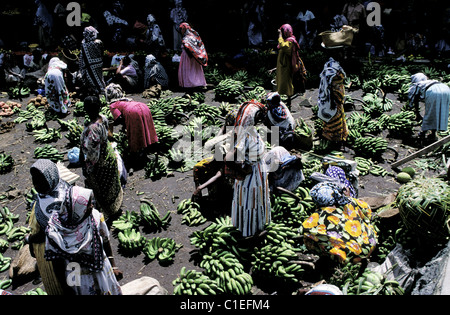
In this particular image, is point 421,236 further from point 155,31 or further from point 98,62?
point 155,31

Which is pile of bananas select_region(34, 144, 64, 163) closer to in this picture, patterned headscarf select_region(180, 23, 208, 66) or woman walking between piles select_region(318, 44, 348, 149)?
patterned headscarf select_region(180, 23, 208, 66)

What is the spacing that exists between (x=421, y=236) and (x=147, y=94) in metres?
9.39

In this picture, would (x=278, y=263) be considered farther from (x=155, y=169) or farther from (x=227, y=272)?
(x=155, y=169)

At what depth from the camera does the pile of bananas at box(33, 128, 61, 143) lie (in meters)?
9.79

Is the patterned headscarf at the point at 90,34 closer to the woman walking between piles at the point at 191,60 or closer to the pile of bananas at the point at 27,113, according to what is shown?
the woman walking between piles at the point at 191,60

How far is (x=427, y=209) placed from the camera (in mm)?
4832

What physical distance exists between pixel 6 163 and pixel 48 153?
0.95 metres

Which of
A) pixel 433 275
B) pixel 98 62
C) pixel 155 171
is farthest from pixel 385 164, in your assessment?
pixel 98 62

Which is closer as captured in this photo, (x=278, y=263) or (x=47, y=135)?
(x=278, y=263)

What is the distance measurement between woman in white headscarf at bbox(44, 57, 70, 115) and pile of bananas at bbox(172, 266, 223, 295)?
785cm

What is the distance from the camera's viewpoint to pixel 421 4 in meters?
15.3

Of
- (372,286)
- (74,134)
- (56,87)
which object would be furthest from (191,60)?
(372,286)

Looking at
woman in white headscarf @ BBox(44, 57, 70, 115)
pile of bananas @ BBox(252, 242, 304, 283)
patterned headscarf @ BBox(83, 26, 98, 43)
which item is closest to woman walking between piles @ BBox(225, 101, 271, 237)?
pile of bananas @ BBox(252, 242, 304, 283)

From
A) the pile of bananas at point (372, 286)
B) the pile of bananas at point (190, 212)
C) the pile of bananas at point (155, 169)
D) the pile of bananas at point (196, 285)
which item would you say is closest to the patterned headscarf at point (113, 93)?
the pile of bananas at point (155, 169)
